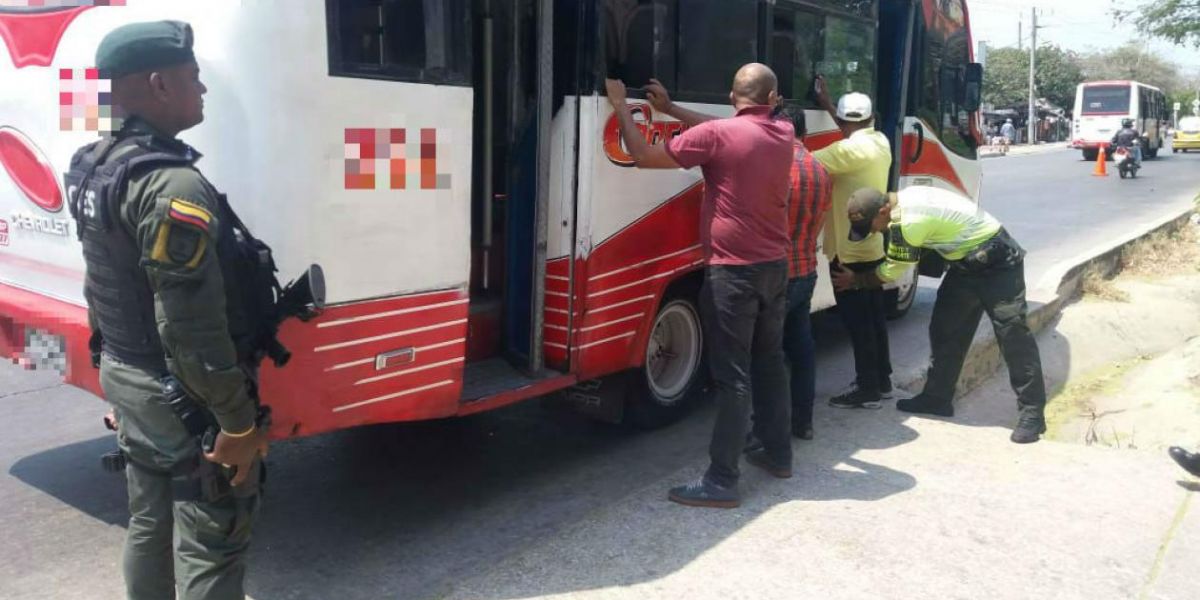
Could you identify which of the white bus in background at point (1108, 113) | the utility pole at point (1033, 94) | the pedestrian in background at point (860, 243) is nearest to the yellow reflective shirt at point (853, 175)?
the pedestrian in background at point (860, 243)

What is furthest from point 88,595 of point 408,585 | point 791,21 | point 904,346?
point 904,346

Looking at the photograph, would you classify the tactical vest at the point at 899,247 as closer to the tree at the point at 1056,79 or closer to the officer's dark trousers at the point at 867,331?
the officer's dark trousers at the point at 867,331

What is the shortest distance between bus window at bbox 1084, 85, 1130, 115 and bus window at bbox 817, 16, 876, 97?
1372 inches

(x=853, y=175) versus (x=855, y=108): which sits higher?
(x=855, y=108)

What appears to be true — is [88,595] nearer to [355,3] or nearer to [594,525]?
[594,525]

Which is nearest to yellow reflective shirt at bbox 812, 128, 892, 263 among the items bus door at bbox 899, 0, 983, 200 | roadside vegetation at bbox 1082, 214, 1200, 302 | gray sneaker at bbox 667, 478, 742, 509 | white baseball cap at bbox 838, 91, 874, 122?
white baseball cap at bbox 838, 91, 874, 122

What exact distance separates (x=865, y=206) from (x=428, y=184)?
2.66m

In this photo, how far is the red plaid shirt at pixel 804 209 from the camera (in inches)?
201

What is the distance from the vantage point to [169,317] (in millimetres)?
2584

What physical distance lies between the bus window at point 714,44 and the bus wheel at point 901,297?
3.64 meters

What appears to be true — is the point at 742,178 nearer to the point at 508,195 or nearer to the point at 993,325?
the point at 508,195

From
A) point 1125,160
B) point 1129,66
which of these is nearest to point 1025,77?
point 1129,66

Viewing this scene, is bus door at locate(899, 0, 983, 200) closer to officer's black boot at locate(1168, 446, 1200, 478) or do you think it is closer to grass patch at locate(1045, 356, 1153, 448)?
grass patch at locate(1045, 356, 1153, 448)

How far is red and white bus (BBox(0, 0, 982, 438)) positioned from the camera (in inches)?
133
